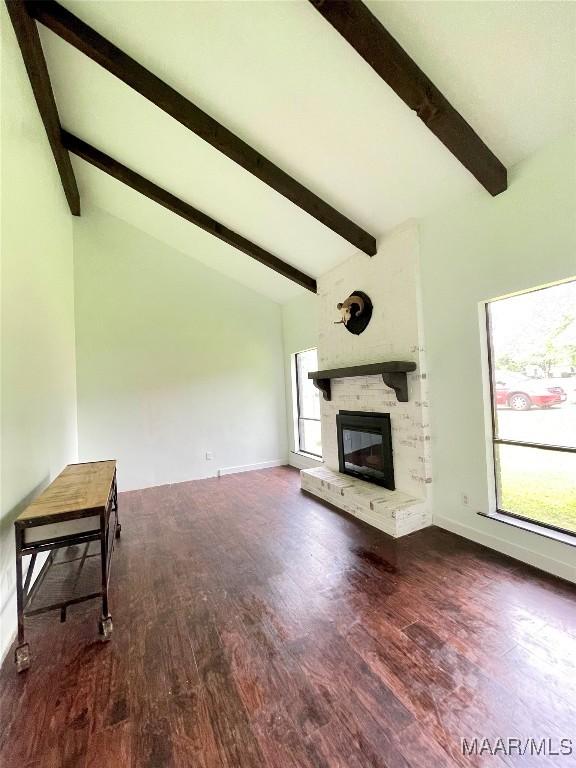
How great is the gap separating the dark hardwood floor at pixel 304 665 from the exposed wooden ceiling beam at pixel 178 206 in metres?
3.63

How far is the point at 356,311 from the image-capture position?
3.80 metres

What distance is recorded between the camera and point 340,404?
4281 millimetres

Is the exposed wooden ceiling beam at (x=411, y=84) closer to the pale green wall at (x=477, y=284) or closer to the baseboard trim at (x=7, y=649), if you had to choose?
the pale green wall at (x=477, y=284)

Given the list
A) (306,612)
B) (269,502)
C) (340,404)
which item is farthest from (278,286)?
(306,612)

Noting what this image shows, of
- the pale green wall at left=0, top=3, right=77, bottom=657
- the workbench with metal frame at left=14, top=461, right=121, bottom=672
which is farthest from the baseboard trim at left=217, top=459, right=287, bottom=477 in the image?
the workbench with metal frame at left=14, top=461, right=121, bottom=672

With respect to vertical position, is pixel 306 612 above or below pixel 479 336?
below

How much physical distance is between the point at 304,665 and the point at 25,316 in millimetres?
2863

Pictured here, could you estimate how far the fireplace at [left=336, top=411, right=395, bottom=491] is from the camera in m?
3.50

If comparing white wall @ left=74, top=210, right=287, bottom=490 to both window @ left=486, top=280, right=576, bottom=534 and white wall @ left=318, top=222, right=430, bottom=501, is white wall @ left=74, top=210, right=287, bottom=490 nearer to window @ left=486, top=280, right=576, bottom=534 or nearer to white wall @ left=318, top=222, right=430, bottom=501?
white wall @ left=318, top=222, right=430, bottom=501

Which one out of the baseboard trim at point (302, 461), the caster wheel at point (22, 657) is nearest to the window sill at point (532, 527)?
the baseboard trim at point (302, 461)

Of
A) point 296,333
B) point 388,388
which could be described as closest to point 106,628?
point 388,388

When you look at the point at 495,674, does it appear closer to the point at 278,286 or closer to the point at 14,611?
the point at 14,611

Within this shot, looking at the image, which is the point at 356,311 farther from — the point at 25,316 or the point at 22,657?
the point at 22,657

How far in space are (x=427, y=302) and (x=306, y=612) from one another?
9.16 ft
